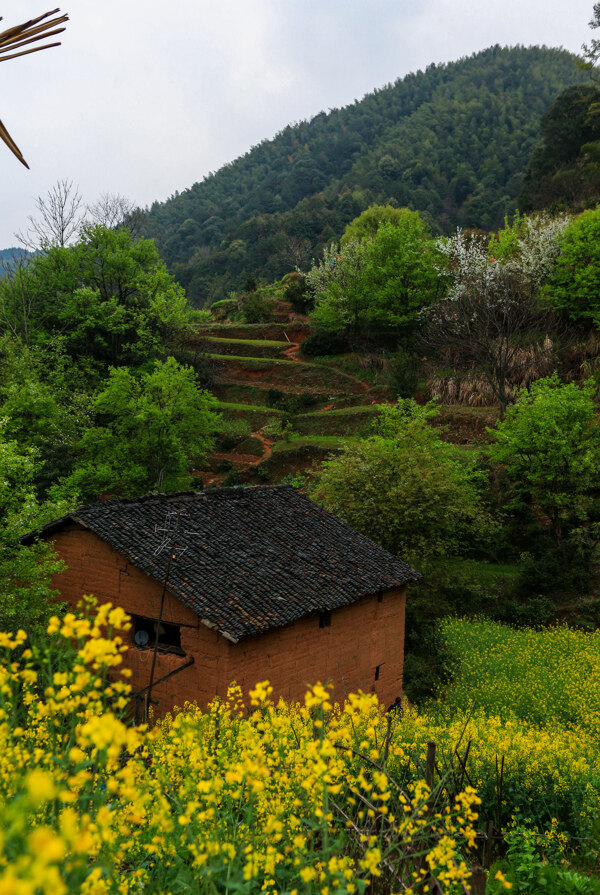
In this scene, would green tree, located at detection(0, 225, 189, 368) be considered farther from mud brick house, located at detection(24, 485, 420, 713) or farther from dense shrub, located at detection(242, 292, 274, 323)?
mud brick house, located at detection(24, 485, 420, 713)

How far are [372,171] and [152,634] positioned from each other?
105m

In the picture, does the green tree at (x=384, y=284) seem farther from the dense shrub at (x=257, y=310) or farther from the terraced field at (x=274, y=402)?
the dense shrub at (x=257, y=310)

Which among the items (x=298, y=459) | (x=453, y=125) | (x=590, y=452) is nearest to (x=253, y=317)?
(x=298, y=459)

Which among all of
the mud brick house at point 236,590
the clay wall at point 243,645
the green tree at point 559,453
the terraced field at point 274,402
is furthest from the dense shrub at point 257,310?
the clay wall at point 243,645

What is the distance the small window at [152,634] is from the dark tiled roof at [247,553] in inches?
55.0

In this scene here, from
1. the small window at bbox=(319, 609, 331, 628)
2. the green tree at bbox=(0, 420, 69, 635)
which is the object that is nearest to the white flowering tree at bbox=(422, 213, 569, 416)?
the small window at bbox=(319, 609, 331, 628)

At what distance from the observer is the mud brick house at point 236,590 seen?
527 inches

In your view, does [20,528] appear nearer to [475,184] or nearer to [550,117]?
[550,117]

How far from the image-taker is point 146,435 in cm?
3127

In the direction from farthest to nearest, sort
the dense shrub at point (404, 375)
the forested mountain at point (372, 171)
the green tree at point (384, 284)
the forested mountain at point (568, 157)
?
1. the forested mountain at point (372, 171)
2. the forested mountain at point (568, 157)
3. the green tree at point (384, 284)
4. the dense shrub at point (404, 375)

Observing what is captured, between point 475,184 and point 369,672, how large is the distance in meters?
94.5

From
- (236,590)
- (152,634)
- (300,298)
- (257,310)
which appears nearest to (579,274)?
(300,298)

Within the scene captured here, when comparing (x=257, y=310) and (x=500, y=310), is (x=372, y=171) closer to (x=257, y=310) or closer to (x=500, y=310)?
(x=257, y=310)

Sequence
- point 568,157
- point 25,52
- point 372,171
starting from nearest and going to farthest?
point 25,52 → point 568,157 → point 372,171
